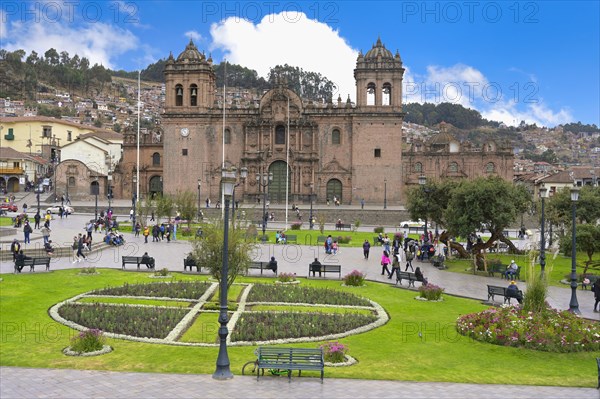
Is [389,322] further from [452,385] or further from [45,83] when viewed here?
Result: [45,83]

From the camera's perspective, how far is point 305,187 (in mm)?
60000

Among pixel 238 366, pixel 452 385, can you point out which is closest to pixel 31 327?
pixel 238 366

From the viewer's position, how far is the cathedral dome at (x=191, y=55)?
6094 centimetres

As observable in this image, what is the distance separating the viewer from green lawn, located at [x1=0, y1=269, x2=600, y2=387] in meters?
12.3

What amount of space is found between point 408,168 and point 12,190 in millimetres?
49032

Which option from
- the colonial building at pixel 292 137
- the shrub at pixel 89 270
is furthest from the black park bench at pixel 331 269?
the colonial building at pixel 292 137

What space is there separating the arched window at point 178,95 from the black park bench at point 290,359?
5240 centimetres

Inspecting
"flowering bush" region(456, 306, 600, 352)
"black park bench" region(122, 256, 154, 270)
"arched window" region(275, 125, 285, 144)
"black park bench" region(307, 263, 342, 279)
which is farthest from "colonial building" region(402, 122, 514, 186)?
"flowering bush" region(456, 306, 600, 352)

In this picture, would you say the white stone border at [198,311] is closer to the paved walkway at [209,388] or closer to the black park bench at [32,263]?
the paved walkway at [209,388]

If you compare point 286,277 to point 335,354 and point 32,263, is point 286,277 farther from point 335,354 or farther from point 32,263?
point 32,263

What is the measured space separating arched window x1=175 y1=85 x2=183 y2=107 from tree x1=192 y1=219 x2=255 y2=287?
45292 millimetres

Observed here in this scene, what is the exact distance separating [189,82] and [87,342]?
5045 cm

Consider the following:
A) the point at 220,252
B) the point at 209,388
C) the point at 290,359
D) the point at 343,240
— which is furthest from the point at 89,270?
the point at 343,240

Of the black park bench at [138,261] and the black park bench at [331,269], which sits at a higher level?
the black park bench at [138,261]
